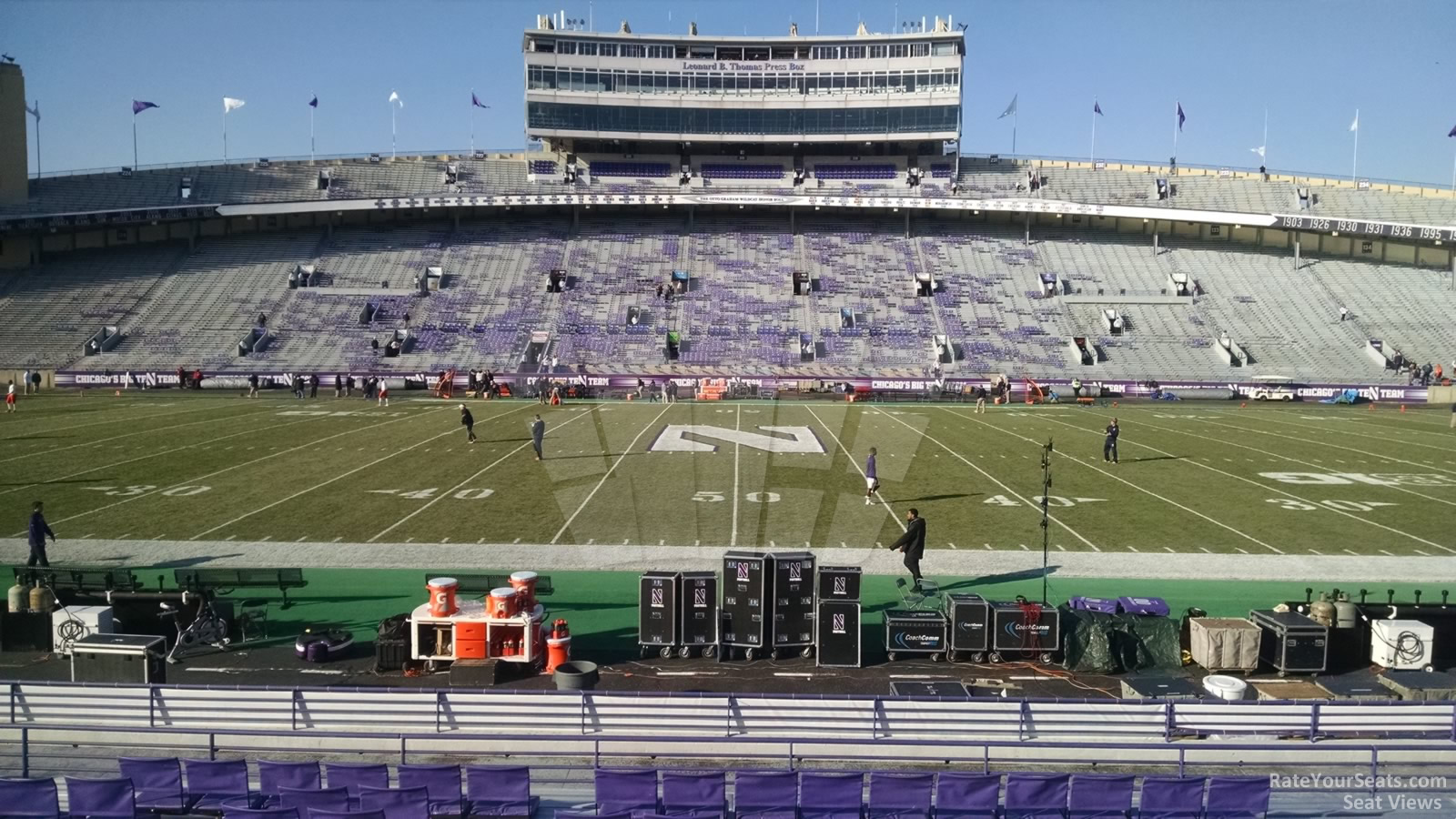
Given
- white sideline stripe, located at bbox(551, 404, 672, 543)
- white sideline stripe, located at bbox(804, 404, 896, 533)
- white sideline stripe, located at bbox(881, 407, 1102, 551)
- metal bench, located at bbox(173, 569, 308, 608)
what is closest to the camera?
metal bench, located at bbox(173, 569, 308, 608)

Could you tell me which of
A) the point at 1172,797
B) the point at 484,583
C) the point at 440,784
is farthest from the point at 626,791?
the point at 484,583

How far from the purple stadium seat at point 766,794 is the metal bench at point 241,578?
8.98m

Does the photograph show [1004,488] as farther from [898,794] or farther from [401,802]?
[401,802]

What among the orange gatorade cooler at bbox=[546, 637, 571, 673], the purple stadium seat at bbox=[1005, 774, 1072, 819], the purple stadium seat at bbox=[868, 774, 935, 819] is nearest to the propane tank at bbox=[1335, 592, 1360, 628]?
the purple stadium seat at bbox=[1005, 774, 1072, 819]

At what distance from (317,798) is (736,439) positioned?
23357 mm

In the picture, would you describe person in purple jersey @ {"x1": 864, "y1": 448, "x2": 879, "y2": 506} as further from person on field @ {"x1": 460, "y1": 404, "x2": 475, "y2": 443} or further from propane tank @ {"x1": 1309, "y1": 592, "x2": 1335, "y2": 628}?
person on field @ {"x1": 460, "y1": 404, "x2": 475, "y2": 443}

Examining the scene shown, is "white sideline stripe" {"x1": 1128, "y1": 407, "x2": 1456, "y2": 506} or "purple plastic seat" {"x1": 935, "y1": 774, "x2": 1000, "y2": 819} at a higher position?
"purple plastic seat" {"x1": 935, "y1": 774, "x2": 1000, "y2": 819}

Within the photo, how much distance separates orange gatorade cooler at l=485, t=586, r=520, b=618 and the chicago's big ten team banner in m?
36.3

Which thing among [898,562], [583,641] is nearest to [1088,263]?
[898,562]

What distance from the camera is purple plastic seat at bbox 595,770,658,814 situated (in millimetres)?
7895

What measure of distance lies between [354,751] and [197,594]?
4799mm

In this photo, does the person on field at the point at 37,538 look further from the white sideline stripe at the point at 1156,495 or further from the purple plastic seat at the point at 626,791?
the white sideline stripe at the point at 1156,495

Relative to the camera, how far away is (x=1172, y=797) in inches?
310

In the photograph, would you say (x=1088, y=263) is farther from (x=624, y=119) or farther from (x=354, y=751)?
(x=354, y=751)
